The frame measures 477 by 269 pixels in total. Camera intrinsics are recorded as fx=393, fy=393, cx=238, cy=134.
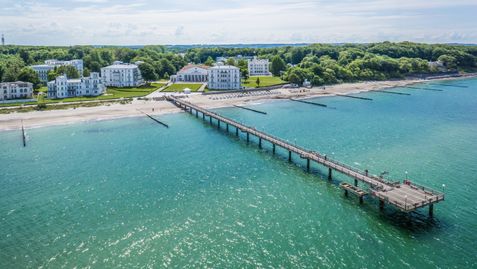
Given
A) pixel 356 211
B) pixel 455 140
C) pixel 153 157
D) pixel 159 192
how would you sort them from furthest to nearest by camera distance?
pixel 455 140
pixel 153 157
pixel 159 192
pixel 356 211

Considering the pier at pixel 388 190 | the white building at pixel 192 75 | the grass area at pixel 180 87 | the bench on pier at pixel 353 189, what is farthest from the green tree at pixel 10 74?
the bench on pier at pixel 353 189

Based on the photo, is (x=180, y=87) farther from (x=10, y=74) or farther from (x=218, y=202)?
(x=218, y=202)

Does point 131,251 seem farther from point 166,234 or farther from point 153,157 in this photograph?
point 153,157

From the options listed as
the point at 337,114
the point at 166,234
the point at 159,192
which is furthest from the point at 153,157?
the point at 337,114

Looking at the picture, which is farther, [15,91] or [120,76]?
[120,76]

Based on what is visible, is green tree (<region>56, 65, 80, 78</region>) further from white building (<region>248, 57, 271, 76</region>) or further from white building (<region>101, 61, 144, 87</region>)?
white building (<region>248, 57, 271, 76</region>)

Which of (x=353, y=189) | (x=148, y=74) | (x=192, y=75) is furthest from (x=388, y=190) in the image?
(x=148, y=74)
